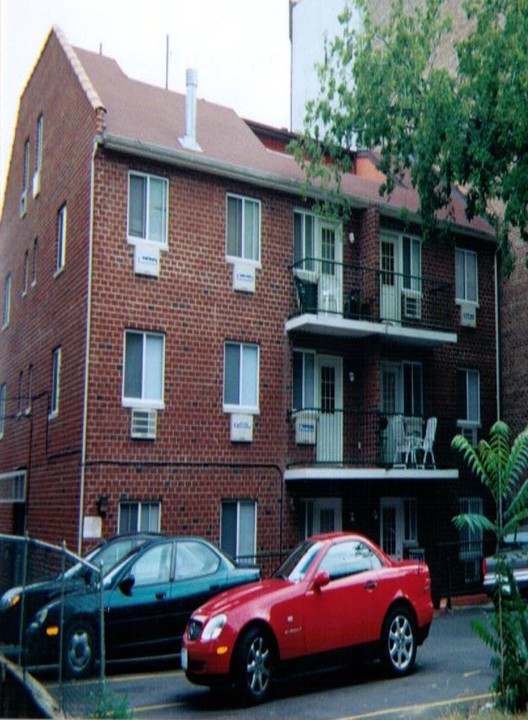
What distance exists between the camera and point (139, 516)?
1827 centimetres

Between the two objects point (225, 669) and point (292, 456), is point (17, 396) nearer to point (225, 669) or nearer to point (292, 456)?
point (292, 456)

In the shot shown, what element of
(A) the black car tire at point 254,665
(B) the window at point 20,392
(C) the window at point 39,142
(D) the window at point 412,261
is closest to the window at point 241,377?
(D) the window at point 412,261

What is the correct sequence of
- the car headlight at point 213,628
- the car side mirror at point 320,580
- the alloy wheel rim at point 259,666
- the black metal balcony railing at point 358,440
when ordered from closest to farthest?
the car headlight at point 213,628 < the alloy wheel rim at point 259,666 < the car side mirror at point 320,580 < the black metal balcony railing at point 358,440

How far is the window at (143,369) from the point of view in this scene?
18.6m

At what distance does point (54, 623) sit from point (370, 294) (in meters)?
13.4

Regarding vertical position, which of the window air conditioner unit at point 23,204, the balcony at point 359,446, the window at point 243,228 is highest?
the window air conditioner unit at point 23,204

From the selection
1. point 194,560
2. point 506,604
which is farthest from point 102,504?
point 506,604

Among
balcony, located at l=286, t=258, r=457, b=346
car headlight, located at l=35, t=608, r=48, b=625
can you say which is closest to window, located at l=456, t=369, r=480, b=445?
balcony, located at l=286, t=258, r=457, b=346

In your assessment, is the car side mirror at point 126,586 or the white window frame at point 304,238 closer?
the car side mirror at point 126,586

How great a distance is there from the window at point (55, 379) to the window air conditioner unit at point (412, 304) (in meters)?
8.34

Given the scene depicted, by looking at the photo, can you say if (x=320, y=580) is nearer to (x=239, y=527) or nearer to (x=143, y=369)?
(x=143, y=369)

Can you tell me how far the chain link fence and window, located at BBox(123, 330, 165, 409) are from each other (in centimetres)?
752

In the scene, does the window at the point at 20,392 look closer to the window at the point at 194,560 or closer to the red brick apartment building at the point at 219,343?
the red brick apartment building at the point at 219,343

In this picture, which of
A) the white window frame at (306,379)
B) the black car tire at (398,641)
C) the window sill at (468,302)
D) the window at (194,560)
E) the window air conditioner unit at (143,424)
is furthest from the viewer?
the window sill at (468,302)
